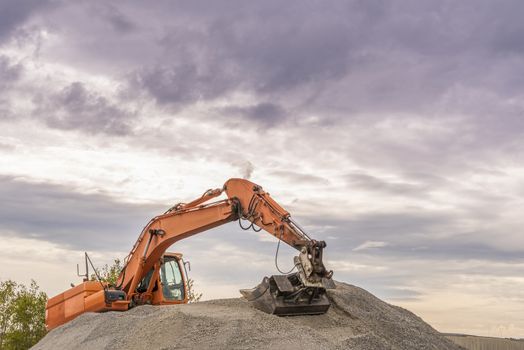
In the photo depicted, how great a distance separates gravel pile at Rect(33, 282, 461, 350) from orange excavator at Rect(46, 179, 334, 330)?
47 centimetres

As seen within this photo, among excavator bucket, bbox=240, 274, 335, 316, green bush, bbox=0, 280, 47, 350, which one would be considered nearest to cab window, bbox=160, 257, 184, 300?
excavator bucket, bbox=240, 274, 335, 316

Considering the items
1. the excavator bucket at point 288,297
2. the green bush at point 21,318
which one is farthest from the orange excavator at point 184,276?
the green bush at point 21,318

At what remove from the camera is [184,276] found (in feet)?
60.0

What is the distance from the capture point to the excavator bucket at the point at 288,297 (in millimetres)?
13164

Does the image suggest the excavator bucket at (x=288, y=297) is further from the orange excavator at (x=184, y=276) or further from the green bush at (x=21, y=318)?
the green bush at (x=21, y=318)

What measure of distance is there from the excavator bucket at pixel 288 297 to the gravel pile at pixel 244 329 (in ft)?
0.61

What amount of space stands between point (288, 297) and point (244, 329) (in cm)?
164

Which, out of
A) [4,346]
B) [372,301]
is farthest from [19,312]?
[372,301]

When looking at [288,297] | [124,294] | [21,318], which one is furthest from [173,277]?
[21,318]

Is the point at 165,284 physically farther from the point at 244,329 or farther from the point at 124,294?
the point at 244,329

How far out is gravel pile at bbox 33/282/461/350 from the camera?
11.7 meters

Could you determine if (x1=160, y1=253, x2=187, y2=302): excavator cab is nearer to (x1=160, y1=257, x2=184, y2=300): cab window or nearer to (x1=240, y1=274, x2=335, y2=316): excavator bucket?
(x1=160, y1=257, x2=184, y2=300): cab window

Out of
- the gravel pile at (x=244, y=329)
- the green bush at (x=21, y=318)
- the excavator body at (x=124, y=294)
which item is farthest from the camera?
the green bush at (x=21, y=318)

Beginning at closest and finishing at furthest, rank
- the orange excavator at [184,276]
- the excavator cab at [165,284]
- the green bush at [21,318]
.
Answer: the orange excavator at [184,276] < the excavator cab at [165,284] < the green bush at [21,318]
